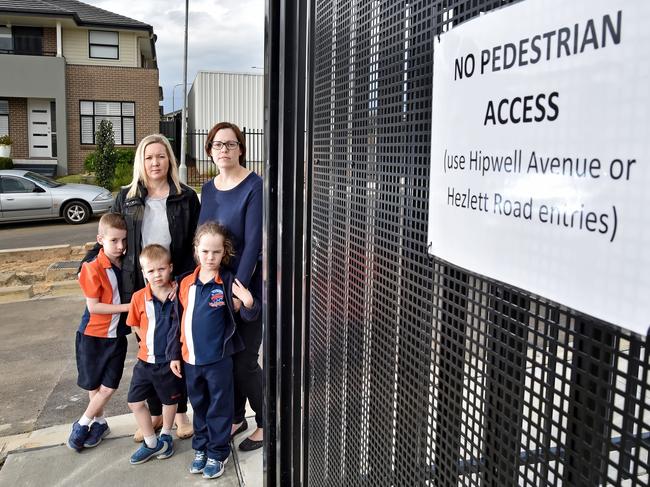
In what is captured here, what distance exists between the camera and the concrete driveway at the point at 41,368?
4.23 metres

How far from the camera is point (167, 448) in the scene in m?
3.49

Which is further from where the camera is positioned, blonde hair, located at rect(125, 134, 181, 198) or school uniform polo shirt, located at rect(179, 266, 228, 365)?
blonde hair, located at rect(125, 134, 181, 198)

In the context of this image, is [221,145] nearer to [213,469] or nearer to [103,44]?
[213,469]

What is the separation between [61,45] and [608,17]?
26134 millimetres

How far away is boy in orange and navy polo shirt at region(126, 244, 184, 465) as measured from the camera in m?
3.31

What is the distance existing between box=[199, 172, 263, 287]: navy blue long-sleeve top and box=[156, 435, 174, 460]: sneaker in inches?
40.4

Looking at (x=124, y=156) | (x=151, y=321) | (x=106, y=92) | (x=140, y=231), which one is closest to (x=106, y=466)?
(x=151, y=321)

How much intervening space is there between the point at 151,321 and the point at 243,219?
74 cm

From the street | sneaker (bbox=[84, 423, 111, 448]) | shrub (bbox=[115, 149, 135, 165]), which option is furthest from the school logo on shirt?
shrub (bbox=[115, 149, 135, 165])

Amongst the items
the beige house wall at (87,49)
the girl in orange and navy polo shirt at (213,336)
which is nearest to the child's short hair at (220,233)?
the girl in orange and navy polo shirt at (213,336)

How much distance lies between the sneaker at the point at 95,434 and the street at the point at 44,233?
8235mm

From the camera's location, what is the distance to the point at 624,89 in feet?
2.68

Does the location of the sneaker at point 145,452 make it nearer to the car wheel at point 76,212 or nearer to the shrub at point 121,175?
the car wheel at point 76,212

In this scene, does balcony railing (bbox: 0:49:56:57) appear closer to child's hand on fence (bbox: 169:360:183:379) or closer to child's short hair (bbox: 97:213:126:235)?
child's short hair (bbox: 97:213:126:235)
